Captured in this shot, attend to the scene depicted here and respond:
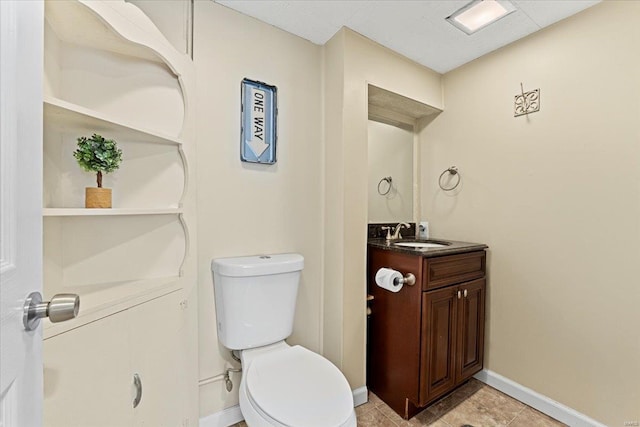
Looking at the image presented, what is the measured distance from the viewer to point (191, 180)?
1.25 m

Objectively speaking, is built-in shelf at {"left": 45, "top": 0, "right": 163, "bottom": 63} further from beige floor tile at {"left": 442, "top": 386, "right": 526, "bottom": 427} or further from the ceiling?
beige floor tile at {"left": 442, "top": 386, "right": 526, "bottom": 427}

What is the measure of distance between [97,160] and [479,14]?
1.87 m

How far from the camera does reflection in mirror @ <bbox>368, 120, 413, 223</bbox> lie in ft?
6.69

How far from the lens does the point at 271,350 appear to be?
1.38 meters

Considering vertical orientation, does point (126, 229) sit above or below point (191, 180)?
below

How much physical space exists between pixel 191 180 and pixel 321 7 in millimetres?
1064

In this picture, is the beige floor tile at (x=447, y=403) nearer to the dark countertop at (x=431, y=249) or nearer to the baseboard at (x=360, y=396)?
the baseboard at (x=360, y=396)

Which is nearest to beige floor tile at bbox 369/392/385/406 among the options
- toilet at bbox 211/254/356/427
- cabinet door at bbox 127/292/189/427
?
toilet at bbox 211/254/356/427

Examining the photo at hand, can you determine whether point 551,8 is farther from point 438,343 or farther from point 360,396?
point 360,396

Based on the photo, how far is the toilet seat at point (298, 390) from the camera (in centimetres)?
97

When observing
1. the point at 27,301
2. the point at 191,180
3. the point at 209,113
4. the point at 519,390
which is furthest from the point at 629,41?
the point at 27,301

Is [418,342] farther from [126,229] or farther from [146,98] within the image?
[146,98]

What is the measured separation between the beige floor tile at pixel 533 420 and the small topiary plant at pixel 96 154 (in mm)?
2192

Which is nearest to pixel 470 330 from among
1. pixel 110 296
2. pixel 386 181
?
pixel 386 181
